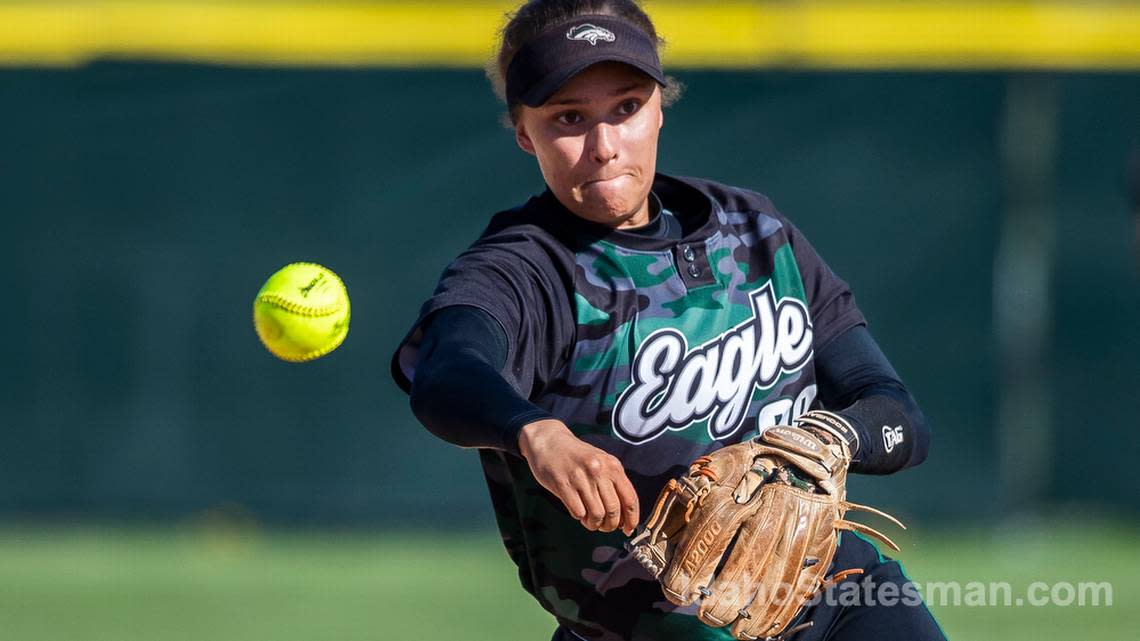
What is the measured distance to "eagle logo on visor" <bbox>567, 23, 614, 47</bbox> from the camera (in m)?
2.68

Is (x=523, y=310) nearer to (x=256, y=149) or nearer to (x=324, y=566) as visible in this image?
(x=324, y=566)

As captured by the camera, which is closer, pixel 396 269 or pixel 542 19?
pixel 542 19

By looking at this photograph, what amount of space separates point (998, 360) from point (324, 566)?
10.3 ft

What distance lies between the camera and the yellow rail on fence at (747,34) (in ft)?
23.4

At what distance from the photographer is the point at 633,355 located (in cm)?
266

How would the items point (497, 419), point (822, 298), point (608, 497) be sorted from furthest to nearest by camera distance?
point (822, 298) < point (497, 419) < point (608, 497)

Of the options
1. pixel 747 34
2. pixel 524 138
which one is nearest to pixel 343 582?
pixel 747 34

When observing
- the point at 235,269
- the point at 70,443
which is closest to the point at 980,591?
the point at 235,269

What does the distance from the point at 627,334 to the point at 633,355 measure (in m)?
0.04

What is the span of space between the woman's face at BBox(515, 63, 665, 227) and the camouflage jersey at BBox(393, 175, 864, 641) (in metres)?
0.06

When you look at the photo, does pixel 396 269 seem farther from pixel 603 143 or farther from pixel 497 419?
pixel 497 419

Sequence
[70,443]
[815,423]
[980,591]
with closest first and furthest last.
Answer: [815,423] → [980,591] → [70,443]

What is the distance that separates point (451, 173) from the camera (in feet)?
23.6

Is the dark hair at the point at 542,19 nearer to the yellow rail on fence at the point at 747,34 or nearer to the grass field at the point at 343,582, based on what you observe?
the grass field at the point at 343,582
